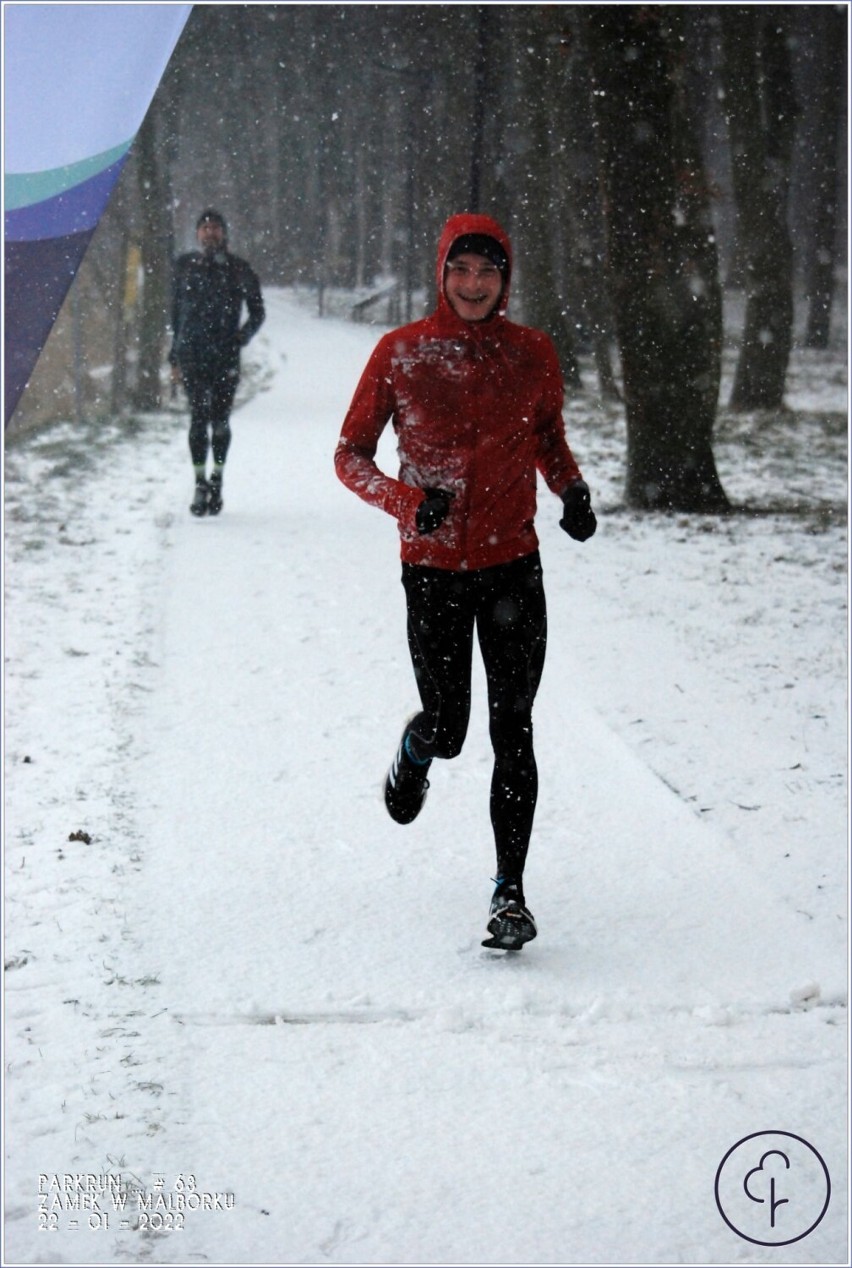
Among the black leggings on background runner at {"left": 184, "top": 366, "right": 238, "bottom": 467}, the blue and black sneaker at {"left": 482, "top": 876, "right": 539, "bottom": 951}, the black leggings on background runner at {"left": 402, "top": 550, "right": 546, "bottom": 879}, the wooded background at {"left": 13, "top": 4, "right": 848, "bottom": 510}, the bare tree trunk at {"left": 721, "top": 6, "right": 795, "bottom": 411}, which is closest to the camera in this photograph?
the black leggings on background runner at {"left": 402, "top": 550, "right": 546, "bottom": 879}

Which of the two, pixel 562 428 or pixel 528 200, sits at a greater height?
pixel 528 200

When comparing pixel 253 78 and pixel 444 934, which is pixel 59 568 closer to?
pixel 444 934

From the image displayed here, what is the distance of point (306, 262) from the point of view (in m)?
37.0

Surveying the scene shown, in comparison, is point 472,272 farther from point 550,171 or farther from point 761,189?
point 550,171

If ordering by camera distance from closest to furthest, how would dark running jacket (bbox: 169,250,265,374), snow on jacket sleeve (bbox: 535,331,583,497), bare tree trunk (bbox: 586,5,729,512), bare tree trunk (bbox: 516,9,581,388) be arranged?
snow on jacket sleeve (bbox: 535,331,583,497), dark running jacket (bbox: 169,250,265,374), bare tree trunk (bbox: 586,5,729,512), bare tree trunk (bbox: 516,9,581,388)

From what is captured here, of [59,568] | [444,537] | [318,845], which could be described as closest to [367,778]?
[318,845]

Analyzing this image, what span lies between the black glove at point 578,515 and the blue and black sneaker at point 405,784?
96 centimetres

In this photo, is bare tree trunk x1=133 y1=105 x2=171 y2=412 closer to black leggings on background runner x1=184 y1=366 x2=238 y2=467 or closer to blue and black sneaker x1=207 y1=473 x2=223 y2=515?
blue and black sneaker x1=207 y1=473 x2=223 y2=515

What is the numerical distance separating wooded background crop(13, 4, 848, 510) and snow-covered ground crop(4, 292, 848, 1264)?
4.41 ft

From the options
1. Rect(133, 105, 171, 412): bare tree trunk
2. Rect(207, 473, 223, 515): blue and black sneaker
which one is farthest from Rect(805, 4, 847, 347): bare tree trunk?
Rect(207, 473, 223, 515): blue and black sneaker

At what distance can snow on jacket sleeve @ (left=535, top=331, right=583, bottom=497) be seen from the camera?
3096 millimetres

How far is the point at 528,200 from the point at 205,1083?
15.6 metres

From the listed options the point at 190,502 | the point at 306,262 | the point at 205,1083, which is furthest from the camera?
the point at 306,262

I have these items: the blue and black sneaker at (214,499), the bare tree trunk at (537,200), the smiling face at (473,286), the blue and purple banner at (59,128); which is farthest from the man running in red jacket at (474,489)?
the bare tree trunk at (537,200)
